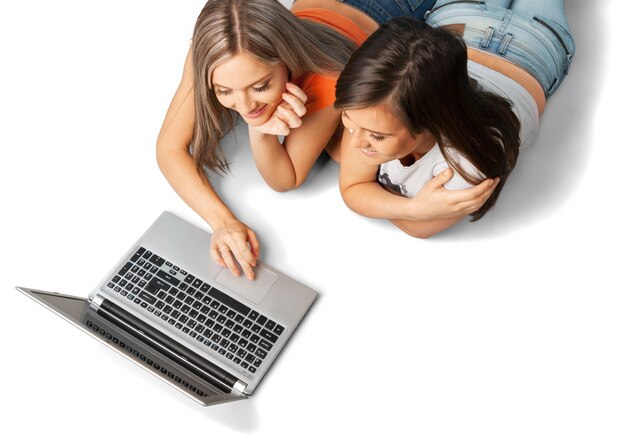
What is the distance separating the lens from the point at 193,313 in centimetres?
114

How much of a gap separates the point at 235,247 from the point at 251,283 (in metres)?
0.07

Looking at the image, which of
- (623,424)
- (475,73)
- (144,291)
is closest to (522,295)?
(623,424)

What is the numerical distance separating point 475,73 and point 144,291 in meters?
0.72

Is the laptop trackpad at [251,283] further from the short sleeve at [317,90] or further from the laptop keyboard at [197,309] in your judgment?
the short sleeve at [317,90]

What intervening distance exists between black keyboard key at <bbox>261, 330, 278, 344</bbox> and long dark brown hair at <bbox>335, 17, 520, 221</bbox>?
16.0 inches

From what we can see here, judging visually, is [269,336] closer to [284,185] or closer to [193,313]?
[193,313]

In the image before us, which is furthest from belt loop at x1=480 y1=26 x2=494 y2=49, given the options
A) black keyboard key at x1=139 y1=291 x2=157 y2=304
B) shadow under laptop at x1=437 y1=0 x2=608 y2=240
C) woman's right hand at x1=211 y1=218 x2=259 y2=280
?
black keyboard key at x1=139 y1=291 x2=157 y2=304

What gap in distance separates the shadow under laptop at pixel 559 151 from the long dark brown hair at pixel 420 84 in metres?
0.28

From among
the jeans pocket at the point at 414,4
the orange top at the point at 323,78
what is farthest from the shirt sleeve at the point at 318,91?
the jeans pocket at the point at 414,4

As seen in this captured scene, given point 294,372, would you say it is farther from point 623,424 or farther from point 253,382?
point 623,424

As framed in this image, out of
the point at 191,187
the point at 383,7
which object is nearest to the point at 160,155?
the point at 191,187

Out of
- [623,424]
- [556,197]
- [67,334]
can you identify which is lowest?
[67,334]

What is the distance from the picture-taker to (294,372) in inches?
43.8

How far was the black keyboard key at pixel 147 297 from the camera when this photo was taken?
115cm
